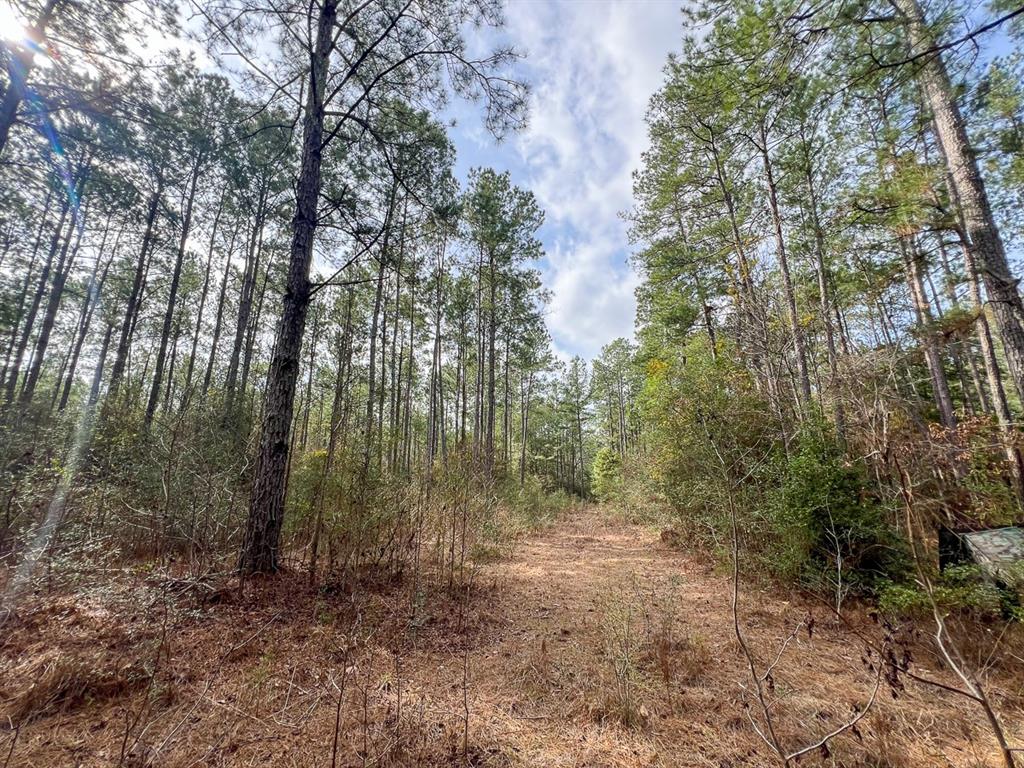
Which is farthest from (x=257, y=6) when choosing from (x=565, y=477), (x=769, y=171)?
(x=565, y=477)

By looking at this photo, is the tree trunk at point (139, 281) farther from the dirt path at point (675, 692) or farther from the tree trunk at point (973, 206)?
the tree trunk at point (973, 206)

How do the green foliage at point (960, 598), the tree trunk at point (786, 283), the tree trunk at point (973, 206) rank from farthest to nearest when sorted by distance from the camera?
1. the tree trunk at point (786, 283)
2. the tree trunk at point (973, 206)
3. the green foliage at point (960, 598)

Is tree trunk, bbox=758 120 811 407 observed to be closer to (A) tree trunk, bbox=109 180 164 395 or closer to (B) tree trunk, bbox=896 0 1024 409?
(B) tree trunk, bbox=896 0 1024 409

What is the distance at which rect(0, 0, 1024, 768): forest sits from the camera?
7.11 ft

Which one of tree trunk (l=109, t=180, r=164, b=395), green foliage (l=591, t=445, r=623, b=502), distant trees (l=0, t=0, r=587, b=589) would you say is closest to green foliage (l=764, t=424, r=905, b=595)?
distant trees (l=0, t=0, r=587, b=589)

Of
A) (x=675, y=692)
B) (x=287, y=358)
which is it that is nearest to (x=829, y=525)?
(x=675, y=692)

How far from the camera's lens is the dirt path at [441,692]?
1929 mm

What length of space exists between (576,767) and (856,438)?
5.57 m

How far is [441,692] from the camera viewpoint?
2557 mm

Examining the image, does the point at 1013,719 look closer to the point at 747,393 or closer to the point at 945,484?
the point at 945,484

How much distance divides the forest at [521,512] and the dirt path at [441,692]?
3cm

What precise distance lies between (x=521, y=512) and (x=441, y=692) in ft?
25.4

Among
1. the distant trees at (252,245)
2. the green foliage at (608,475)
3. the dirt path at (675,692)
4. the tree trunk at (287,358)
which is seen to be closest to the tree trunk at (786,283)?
the dirt path at (675,692)

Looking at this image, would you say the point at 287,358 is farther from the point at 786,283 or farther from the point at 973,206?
the point at 973,206
